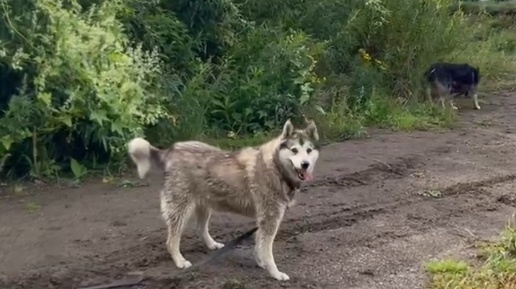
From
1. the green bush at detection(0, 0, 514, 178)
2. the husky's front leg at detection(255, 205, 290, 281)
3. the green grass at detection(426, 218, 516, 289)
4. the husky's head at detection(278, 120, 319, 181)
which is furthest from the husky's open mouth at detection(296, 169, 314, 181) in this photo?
the green bush at detection(0, 0, 514, 178)

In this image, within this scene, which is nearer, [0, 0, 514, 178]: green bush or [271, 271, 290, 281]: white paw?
[271, 271, 290, 281]: white paw

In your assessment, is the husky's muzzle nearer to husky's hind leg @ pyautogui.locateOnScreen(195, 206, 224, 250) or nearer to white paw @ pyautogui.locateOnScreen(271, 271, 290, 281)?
white paw @ pyautogui.locateOnScreen(271, 271, 290, 281)

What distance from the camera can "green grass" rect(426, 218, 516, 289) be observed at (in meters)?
6.21

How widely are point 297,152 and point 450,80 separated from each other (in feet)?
24.8

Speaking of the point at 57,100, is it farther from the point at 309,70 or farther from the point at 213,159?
the point at 309,70

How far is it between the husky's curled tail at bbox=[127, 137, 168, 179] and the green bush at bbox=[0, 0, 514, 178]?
233 centimetres

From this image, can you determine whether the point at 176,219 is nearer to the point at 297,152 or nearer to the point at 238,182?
the point at 238,182

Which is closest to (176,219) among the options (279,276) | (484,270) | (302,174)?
(279,276)

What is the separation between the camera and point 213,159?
656 cm

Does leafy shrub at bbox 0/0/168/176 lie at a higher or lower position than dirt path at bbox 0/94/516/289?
higher

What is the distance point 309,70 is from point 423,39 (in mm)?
2758

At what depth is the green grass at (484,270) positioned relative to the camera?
6.21 metres

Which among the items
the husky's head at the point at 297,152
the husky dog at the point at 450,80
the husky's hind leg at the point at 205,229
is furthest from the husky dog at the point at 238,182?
the husky dog at the point at 450,80

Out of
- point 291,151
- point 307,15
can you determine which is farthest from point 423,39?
point 291,151
